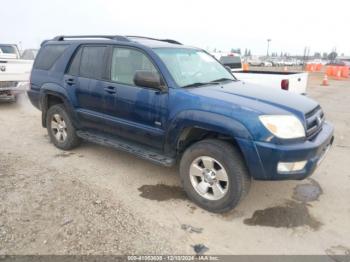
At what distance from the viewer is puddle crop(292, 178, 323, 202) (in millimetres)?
4094

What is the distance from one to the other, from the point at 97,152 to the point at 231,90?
271 centimetres

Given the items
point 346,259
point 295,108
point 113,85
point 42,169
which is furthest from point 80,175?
point 346,259

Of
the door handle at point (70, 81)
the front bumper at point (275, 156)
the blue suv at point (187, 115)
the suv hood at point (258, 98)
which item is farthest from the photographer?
the door handle at point (70, 81)

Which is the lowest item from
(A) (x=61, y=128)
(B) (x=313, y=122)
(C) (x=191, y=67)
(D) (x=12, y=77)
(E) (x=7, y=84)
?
(A) (x=61, y=128)

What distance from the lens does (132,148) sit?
4434 mm

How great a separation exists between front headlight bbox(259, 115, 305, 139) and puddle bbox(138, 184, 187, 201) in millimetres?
1446

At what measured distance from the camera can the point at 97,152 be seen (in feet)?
18.3

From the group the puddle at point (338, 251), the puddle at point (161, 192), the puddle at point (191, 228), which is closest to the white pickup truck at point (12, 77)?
the puddle at point (161, 192)

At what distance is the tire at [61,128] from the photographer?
17.7 ft

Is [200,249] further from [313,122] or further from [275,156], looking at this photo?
[313,122]

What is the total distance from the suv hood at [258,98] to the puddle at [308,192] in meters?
1.14

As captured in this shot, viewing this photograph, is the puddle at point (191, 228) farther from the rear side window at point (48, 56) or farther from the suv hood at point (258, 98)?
the rear side window at point (48, 56)

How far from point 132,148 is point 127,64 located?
115 centimetres

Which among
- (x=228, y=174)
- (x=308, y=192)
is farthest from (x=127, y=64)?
(x=308, y=192)
